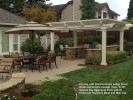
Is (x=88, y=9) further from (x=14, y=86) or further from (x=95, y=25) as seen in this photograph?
(x=14, y=86)

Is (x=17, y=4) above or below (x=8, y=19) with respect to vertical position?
above

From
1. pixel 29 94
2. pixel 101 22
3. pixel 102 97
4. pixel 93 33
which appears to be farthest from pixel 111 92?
pixel 93 33

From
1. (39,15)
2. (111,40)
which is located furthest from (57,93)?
(39,15)

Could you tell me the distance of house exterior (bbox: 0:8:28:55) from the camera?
22.8m

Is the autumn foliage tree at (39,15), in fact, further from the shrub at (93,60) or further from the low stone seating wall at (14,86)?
the low stone seating wall at (14,86)

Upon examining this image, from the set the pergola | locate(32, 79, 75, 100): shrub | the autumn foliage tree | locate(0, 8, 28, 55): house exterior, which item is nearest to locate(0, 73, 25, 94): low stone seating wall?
locate(32, 79, 75, 100): shrub

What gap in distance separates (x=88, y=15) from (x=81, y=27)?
14.7m

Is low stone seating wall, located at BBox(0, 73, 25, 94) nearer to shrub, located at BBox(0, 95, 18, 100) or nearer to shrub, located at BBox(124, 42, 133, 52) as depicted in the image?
shrub, located at BBox(0, 95, 18, 100)

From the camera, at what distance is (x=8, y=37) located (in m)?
23.7

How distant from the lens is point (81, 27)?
21375mm

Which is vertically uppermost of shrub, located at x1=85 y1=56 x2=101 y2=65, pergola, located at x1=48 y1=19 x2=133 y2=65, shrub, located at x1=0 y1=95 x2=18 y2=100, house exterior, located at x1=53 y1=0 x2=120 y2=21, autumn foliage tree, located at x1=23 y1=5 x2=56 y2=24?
house exterior, located at x1=53 y1=0 x2=120 y2=21

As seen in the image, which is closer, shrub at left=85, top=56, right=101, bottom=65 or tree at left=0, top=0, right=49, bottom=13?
shrub at left=85, top=56, right=101, bottom=65

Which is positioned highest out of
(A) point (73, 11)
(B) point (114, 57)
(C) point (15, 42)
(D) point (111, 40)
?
(A) point (73, 11)

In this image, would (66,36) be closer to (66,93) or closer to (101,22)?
(101,22)
